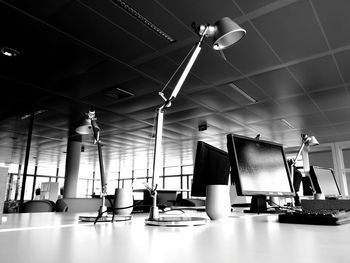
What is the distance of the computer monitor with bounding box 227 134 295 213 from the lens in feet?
4.37

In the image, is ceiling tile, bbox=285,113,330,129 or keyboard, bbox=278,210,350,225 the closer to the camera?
keyboard, bbox=278,210,350,225

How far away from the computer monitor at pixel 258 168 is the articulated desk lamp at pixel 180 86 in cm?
37

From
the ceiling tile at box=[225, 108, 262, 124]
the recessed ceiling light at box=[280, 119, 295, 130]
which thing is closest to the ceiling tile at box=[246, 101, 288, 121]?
the ceiling tile at box=[225, 108, 262, 124]

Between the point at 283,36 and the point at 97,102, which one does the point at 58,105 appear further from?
the point at 283,36

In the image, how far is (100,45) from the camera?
321cm

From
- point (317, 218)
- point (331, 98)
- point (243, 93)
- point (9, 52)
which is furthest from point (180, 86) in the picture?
point (331, 98)

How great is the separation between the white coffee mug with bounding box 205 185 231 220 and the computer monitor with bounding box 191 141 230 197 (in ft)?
0.57

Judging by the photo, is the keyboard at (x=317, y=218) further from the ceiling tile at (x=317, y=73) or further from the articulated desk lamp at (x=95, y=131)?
the ceiling tile at (x=317, y=73)

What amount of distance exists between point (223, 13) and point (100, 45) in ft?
4.96

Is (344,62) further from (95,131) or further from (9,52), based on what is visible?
(9,52)

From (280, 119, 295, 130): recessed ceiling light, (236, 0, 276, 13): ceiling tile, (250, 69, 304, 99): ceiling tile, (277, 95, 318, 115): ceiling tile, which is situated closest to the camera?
(236, 0, 276, 13): ceiling tile

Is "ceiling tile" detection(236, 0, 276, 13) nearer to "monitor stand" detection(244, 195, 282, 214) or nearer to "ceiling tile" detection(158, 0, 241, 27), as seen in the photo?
"ceiling tile" detection(158, 0, 241, 27)

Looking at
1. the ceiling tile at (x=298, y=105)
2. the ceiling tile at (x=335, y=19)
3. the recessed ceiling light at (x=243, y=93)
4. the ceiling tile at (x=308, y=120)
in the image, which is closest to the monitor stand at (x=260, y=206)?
the ceiling tile at (x=335, y=19)

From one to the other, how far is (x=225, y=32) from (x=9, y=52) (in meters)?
3.20
